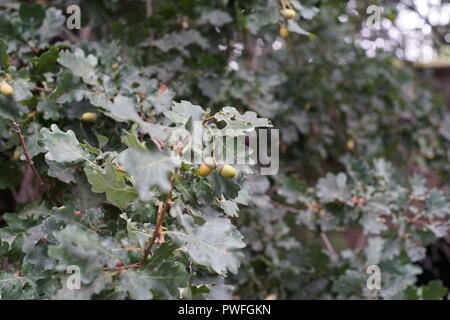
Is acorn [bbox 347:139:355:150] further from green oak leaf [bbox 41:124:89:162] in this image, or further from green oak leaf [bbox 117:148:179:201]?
green oak leaf [bbox 117:148:179:201]

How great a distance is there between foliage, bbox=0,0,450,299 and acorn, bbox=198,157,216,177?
0.03 metres

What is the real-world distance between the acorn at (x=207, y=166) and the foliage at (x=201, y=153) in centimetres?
3

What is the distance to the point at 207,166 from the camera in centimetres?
93

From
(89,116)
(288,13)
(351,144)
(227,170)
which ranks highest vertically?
(288,13)

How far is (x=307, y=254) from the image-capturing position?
6.96 feet

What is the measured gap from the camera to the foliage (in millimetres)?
893

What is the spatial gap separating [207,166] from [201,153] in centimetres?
4

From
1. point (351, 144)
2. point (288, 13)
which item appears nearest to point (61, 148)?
point (288, 13)

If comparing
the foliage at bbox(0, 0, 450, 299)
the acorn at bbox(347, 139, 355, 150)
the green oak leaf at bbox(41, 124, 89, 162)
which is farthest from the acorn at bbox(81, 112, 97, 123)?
the acorn at bbox(347, 139, 355, 150)

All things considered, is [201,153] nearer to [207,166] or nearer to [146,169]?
[207,166]

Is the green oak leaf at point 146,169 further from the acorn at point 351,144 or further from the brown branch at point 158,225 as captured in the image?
the acorn at point 351,144

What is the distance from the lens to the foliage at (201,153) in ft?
2.93

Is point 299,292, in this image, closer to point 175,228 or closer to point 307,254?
point 307,254
